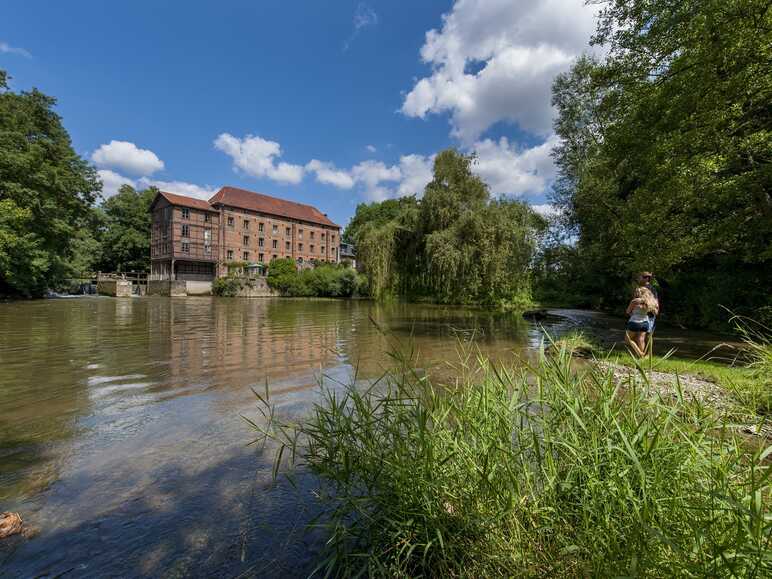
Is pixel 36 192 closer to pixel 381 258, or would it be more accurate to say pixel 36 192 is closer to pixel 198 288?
pixel 198 288

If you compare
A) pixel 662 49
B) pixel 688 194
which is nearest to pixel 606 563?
pixel 688 194

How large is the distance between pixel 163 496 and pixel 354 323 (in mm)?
14375

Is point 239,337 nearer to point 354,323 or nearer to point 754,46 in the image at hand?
point 354,323

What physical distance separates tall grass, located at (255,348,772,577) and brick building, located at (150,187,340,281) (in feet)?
181

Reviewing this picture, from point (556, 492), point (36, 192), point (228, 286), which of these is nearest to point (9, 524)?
point (556, 492)

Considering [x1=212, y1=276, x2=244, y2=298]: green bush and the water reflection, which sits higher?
[x1=212, y1=276, x2=244, y2=298]: green bush

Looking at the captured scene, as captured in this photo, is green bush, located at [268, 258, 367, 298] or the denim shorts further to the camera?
green bush, located at [268, 258, 367, 298]

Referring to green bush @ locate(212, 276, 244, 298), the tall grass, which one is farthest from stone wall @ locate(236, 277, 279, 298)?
the tall grass

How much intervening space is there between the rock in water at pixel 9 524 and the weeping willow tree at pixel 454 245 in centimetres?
1695

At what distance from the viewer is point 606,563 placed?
155 cm

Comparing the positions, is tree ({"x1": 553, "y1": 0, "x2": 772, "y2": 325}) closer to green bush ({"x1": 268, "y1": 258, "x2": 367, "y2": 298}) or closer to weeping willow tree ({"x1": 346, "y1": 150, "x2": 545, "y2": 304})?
weeping willow tree ({"x1": 346, "y1": 150, "x2": 545, "y2": 304})

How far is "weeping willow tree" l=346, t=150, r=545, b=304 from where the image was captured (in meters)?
18.5

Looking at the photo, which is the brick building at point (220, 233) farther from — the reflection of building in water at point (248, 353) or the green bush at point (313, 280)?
the reflection of building in water at point (248, 353)

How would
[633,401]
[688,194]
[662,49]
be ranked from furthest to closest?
[662,49] < [688,194] < [633,401]
